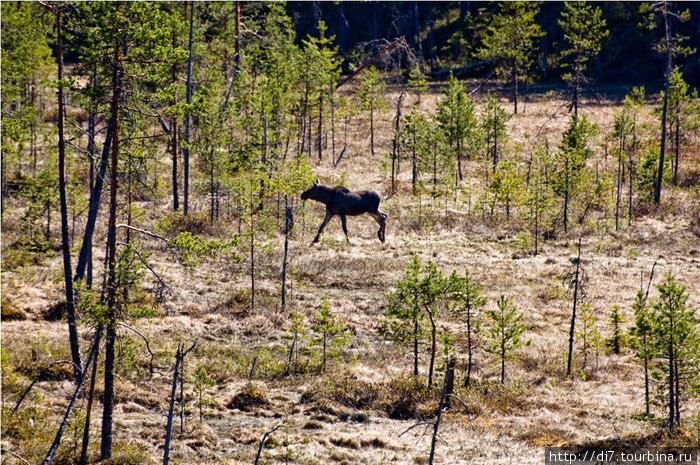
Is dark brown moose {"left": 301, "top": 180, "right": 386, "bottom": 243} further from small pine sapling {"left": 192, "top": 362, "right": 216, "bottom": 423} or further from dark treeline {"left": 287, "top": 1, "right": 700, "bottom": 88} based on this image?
dark treeline {"left": 287, "top": 1, "right": 700, "bottom": 88}

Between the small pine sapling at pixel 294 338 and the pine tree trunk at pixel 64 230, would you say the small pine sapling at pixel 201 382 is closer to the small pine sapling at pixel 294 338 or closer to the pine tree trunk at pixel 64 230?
the pine tree trunk at pixel 64 230

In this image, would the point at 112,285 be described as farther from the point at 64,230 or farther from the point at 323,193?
the point at 323,193

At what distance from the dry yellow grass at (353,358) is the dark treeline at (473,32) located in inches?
1679

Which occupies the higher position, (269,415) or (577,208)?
(577,208)

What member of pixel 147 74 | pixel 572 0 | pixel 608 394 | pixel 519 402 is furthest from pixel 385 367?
pixel 572 0

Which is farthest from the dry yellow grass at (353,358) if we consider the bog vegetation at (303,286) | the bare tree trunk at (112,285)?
the bare tree trunk at (112,285)

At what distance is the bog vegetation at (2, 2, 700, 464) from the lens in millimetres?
15281

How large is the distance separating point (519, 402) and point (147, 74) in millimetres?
12267

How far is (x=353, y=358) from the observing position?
21.5m

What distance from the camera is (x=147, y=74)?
14250 mm

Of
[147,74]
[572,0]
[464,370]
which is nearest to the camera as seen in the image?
[147,74]

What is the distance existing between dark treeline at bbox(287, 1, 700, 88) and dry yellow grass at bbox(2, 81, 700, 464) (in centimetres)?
4265

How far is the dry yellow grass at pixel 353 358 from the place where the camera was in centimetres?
1598

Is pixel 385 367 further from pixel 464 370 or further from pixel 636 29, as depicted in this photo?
pixel 636 29
